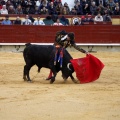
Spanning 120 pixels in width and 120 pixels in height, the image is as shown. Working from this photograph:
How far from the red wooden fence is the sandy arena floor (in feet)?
22.6

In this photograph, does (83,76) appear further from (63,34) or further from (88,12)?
(88,12)

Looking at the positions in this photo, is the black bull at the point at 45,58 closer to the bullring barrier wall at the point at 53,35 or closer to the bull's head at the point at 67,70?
the bull's head at the point at 67,70

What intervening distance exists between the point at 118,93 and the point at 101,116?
233 cm

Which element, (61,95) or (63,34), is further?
(63,34)

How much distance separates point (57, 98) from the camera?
999 centimetres

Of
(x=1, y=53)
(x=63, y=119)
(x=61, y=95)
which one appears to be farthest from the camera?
(x=1, y=53)

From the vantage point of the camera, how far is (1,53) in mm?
19766

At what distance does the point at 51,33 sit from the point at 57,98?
11.4m

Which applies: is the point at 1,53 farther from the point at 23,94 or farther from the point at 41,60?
the point at 23,94

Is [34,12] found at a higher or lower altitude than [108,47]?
higher

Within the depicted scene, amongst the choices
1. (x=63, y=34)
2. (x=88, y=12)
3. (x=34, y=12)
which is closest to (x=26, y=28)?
(x=34, y=12)

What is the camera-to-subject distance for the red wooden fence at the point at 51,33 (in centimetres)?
2105

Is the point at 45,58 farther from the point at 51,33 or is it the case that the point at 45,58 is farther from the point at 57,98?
the point at 51,33

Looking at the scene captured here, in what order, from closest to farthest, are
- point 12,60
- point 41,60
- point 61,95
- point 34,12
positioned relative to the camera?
point 61,95, point 41,60, point 12,60, point 34,12
